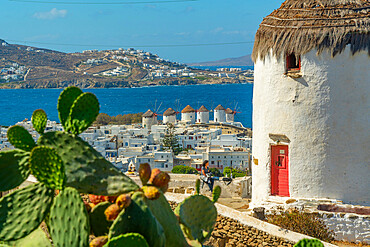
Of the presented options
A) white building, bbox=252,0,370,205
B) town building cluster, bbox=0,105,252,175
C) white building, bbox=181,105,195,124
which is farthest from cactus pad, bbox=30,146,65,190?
white building, bbox=181,105,195,124

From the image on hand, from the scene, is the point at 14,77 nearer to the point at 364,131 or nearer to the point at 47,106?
the point at 47,106

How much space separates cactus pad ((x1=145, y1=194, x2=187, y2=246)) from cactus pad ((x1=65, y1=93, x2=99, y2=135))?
0.65 metres

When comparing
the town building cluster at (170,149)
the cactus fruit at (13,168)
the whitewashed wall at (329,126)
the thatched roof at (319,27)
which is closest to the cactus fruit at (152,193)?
the cactus fruit at (13,168)

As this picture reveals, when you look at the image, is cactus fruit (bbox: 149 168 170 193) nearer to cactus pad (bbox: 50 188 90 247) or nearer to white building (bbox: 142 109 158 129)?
cactus pad (bbox: 50 188 90 247)

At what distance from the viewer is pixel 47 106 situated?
14075 centimetres

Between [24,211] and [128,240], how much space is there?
0.73 metres

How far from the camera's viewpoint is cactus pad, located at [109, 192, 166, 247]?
280 cm

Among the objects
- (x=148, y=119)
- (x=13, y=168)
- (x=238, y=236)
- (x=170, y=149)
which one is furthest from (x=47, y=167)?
(x=148, y=119)

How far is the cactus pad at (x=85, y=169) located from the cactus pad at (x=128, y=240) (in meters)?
0.44

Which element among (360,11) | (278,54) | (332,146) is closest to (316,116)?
(332,146)

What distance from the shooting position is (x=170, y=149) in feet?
203

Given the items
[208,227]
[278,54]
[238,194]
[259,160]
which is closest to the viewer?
[208,227]

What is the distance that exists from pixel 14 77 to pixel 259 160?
203275mm

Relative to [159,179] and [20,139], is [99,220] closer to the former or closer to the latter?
[159,179]
